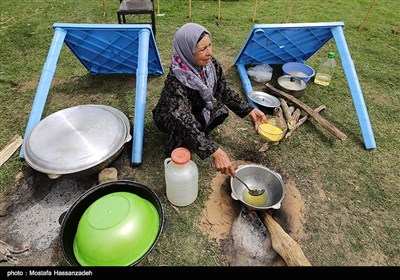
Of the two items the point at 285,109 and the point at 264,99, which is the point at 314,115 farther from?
the point at 264,99

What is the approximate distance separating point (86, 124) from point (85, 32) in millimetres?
1368

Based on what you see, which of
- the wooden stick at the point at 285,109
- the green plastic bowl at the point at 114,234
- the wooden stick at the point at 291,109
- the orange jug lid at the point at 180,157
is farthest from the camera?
the wooden stick at the point at 291,109

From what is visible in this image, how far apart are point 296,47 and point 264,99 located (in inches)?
42.9

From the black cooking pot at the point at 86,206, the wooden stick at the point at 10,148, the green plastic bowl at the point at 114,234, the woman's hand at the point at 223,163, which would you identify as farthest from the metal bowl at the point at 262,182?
the wooden stick at the point at 10,148

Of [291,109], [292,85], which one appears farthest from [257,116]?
[292,85]

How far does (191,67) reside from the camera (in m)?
2.40

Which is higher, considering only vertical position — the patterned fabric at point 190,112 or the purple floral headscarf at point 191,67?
the purple floral headscarf at point 191,67

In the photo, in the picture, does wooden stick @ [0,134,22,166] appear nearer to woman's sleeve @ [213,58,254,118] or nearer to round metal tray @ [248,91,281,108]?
woman's sleeve @ [213,58,254,118]

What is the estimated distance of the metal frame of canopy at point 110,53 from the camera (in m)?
2.97

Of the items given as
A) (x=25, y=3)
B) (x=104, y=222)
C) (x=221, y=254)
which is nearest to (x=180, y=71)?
(x=104, y=222)

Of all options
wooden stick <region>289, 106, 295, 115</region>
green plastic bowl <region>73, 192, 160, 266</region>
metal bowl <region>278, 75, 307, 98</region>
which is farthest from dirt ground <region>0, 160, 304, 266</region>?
metal bowl <region>278, 75, 307, 98</region>

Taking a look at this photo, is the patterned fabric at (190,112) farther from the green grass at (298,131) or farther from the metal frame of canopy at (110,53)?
the green grass at (298,131)

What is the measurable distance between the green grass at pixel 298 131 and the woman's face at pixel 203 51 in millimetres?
1181
